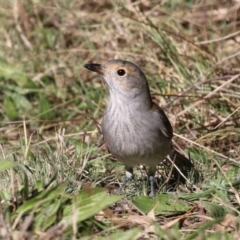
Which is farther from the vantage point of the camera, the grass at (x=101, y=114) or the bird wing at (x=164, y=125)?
the bird wing at (x=164, y=125)

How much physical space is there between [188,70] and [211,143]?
1.11 meters

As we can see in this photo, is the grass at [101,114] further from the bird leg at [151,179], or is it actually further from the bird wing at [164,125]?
the bird wing at [164,125]

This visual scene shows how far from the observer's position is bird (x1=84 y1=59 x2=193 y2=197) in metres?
5.53

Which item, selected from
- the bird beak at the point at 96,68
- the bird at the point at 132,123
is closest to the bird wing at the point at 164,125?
the bird at the point at 132,123

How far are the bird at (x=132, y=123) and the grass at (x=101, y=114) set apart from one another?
22 centimetres

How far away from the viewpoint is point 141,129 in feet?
18.3

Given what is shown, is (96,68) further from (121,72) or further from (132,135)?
(132,135)

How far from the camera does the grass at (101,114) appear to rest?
4.31m

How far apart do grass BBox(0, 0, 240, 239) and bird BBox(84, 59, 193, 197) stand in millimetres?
223

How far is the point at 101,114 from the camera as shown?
24.0ft

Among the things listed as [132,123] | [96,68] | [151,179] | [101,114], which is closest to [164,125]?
[132,123]

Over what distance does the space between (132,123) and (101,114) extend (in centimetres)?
178

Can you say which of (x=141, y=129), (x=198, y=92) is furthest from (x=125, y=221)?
(x=198, y=92)

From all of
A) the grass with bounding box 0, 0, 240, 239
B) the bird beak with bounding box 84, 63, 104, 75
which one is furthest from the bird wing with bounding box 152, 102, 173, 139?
the bird beak with bounding box 84, 63, 104, 75
